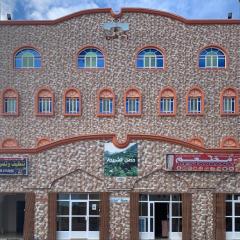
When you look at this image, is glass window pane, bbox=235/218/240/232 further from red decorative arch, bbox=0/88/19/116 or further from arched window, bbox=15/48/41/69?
arched window, bbox=15/48/41/69

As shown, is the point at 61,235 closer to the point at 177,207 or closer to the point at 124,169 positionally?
the point at 124,169

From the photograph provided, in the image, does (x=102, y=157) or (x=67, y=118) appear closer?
(x=102, y=157)

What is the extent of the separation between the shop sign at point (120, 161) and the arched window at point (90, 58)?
1025 cm

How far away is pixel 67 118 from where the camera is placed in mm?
30016

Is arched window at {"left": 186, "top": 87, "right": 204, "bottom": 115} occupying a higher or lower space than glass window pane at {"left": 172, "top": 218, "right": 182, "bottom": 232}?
higher

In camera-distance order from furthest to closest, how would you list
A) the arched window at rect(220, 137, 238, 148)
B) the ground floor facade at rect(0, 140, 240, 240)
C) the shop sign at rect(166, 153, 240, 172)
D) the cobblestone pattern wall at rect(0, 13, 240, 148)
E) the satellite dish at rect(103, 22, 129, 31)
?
the satellite dish at rect(103, 22, 129, 31) → the cobblestone pattern wall at rect(0, 13, 240, 148) → the arched window at rect(220, 137, 238, 148) → the shop sign at rect(166, 153, 240, 172) → the ground floor facade at rect(0, 140, 240, 240)

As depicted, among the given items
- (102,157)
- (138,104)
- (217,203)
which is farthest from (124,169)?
(138,104)

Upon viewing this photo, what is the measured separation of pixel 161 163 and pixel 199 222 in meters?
3.20

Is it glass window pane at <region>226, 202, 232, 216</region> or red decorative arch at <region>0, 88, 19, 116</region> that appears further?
red decorative arch at <region>0, 88, 19, 116</region>

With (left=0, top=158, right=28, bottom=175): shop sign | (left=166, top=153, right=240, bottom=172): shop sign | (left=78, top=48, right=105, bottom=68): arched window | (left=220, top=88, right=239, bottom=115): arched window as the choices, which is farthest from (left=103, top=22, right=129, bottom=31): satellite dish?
(left=0, top=158, right=28, bottom=175): shop sign

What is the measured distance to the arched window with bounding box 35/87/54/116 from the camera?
30.2m

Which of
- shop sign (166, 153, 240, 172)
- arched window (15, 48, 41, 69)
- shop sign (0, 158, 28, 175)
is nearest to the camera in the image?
shop sign (166, 153, 240, 172)

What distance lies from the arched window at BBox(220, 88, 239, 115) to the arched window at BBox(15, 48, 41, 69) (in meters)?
12.4

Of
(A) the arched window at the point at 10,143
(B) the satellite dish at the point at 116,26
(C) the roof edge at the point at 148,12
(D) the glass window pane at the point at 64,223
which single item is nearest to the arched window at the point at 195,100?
(C) the roof edge at the point at 148,12
